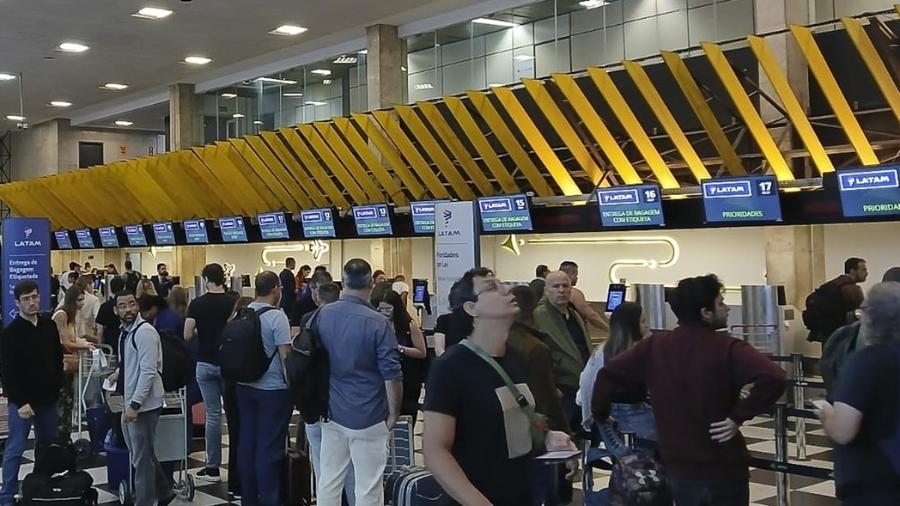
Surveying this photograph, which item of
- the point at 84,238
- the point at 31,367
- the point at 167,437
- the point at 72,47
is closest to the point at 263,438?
the point at 167,437

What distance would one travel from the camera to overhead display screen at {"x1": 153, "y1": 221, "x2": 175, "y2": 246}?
2080 cm

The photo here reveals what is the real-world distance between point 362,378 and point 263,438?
134 centimetres

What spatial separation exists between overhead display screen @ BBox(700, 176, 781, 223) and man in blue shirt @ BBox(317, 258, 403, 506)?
21.5 feet

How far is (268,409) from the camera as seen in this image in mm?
6191

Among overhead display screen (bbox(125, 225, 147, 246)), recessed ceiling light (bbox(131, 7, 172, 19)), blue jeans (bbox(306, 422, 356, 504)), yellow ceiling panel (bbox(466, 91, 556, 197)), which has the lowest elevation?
blue jeans (bbox(306, 422, 356, 504))

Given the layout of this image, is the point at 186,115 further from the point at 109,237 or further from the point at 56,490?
the point at 56,490

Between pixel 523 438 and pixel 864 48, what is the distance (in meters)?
8.80

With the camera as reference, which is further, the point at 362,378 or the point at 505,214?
the point at 505,214

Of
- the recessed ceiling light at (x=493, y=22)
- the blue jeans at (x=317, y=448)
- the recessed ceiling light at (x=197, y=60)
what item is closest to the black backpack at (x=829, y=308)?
the blue jeans at (x=317, y=448)

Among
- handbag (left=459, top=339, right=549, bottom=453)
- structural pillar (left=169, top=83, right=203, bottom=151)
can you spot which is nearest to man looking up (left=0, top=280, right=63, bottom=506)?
handbag (left=459, top=339, right=549, bottom=453)

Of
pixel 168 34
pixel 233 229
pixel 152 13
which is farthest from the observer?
pixel 233 229

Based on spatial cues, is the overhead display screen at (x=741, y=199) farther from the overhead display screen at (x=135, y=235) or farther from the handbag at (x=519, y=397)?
the overhead display screen at (x=135, y=235)

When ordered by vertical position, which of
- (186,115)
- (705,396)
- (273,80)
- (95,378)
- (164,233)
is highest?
(273,80)

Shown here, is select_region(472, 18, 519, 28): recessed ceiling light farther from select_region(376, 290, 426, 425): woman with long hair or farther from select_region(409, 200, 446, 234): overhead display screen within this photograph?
select_region(376, 290, 426, 425): woman with long hair
